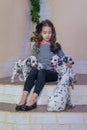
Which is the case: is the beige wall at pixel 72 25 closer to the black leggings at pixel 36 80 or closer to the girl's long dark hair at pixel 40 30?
the girl's long dark hair at pixel 40 30

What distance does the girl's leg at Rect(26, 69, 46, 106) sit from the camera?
131 inches

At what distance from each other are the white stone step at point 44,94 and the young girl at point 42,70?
102mm

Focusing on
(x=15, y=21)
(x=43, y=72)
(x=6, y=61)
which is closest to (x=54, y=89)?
(x=43, y=72)

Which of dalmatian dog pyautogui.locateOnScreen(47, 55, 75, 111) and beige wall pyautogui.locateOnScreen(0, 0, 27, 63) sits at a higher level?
beige wall pyautogui.locateOnScreen(0, 0, 27, 63)

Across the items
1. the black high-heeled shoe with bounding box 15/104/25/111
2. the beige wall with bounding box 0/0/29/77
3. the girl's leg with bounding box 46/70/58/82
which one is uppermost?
the beige wall with bounding box 0/0/29/77

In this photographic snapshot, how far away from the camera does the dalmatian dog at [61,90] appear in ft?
10.6

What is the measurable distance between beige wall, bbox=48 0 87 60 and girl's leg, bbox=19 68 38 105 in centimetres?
134

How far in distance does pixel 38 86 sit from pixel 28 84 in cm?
10

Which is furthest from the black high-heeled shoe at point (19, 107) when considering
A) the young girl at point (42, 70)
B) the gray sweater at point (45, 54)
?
the gray sweater at point (45, 54)

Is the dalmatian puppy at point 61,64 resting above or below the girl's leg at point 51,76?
above

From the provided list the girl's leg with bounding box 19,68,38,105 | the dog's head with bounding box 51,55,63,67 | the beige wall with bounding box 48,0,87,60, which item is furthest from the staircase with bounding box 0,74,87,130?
the beige wall with bounding box 48,0,87,60

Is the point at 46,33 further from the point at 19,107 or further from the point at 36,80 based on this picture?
the point at 19,107

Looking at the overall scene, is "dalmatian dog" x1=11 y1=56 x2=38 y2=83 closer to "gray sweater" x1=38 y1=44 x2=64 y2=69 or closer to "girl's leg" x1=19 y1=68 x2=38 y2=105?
"girl's leg" x1=19 y1=68 x2=38 y2=105
